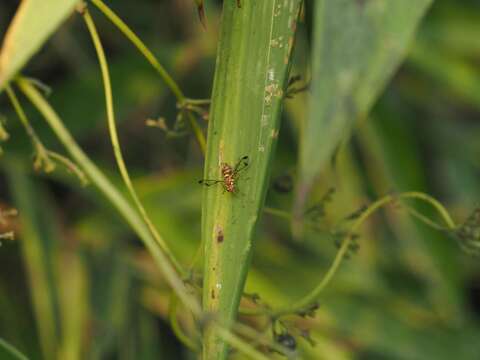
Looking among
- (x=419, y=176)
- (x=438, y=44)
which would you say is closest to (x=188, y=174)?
(x=419, y=176)

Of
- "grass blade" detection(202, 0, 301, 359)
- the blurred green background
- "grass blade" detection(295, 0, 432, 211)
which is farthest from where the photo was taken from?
the blurred green background

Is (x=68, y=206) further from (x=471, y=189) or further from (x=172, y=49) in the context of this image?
(x=471, y=189)

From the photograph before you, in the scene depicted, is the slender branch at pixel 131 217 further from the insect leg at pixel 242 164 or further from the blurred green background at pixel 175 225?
the blurred green background at pixel 175 225

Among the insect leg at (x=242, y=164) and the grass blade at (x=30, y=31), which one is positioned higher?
the grass blade at (x=30, y=31)

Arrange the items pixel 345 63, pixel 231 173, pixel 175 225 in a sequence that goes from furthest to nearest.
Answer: pixel 175 225 < pixel 231 173 < pixel 345 63

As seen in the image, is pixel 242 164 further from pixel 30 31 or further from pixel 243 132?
pixel 30 31

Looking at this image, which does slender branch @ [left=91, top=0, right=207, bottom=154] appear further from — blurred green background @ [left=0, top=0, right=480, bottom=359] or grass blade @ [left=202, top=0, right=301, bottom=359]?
blurred green background @ [left=0, top=0, right=480, bottom=359]

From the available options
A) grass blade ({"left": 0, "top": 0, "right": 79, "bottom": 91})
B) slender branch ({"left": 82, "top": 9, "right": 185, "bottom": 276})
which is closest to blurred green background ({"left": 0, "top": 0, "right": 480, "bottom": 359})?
slender branch ({"left": 82, "top": 9, "right": 185, "bottom": 276})

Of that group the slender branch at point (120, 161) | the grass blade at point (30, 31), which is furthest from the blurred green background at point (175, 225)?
the grass blade at point (30, 31)

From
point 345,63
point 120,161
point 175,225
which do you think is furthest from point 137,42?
point 175,225
